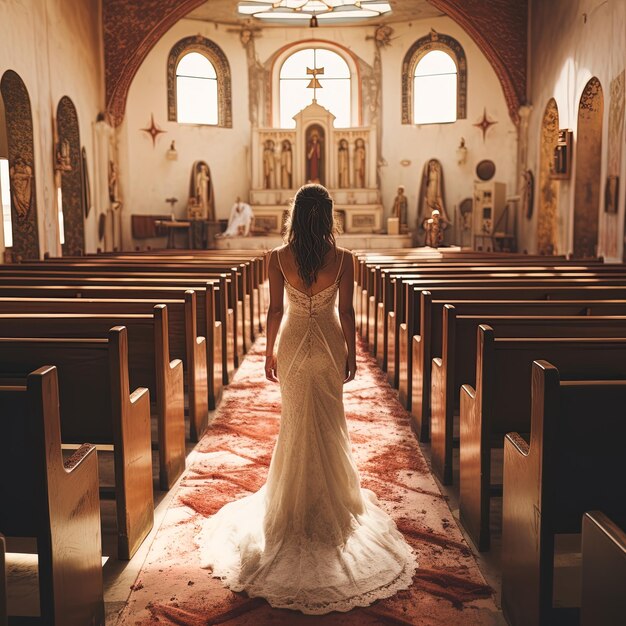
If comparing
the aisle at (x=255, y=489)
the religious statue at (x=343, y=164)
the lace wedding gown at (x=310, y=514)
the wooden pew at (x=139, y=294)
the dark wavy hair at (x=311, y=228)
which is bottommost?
the aisle at (x=255, y=489)

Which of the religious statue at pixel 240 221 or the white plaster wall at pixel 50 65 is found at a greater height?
the white plaster wall at pixel 50 65

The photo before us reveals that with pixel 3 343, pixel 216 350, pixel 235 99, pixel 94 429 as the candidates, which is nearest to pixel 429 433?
pixel 216 350

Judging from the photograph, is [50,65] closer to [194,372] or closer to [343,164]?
[343,164]

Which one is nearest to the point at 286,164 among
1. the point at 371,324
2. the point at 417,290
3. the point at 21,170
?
the point at 21,170

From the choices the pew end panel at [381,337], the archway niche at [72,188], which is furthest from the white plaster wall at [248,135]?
the pew end panel at [381,337]

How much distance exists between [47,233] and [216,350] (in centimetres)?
705

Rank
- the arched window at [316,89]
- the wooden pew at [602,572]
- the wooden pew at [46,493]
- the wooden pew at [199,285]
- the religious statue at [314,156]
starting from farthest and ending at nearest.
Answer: the arched window at [316,89], the religious statue at [314,156], the wooden pew at [199,285], the wooden pew at [46,493], the wooden pew at [602,572]

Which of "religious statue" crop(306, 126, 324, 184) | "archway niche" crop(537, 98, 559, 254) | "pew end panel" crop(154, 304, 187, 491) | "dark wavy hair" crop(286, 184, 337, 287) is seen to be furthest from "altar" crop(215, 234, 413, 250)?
"dark wavy hair" crop(286, 184, 337, 287)

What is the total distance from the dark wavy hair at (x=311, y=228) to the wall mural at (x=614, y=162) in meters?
8.48

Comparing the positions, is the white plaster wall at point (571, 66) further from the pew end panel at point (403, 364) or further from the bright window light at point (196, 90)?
the bright window light at point (196, 90)

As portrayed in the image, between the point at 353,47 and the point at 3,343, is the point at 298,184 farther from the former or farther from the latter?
the point at 3,343

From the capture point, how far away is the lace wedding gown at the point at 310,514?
2.60 metres

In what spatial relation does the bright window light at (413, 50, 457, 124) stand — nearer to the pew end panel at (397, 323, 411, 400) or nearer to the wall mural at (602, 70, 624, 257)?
the wall mural at (602, 70, 624, 257)

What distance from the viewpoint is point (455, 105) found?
1812 centimetres
